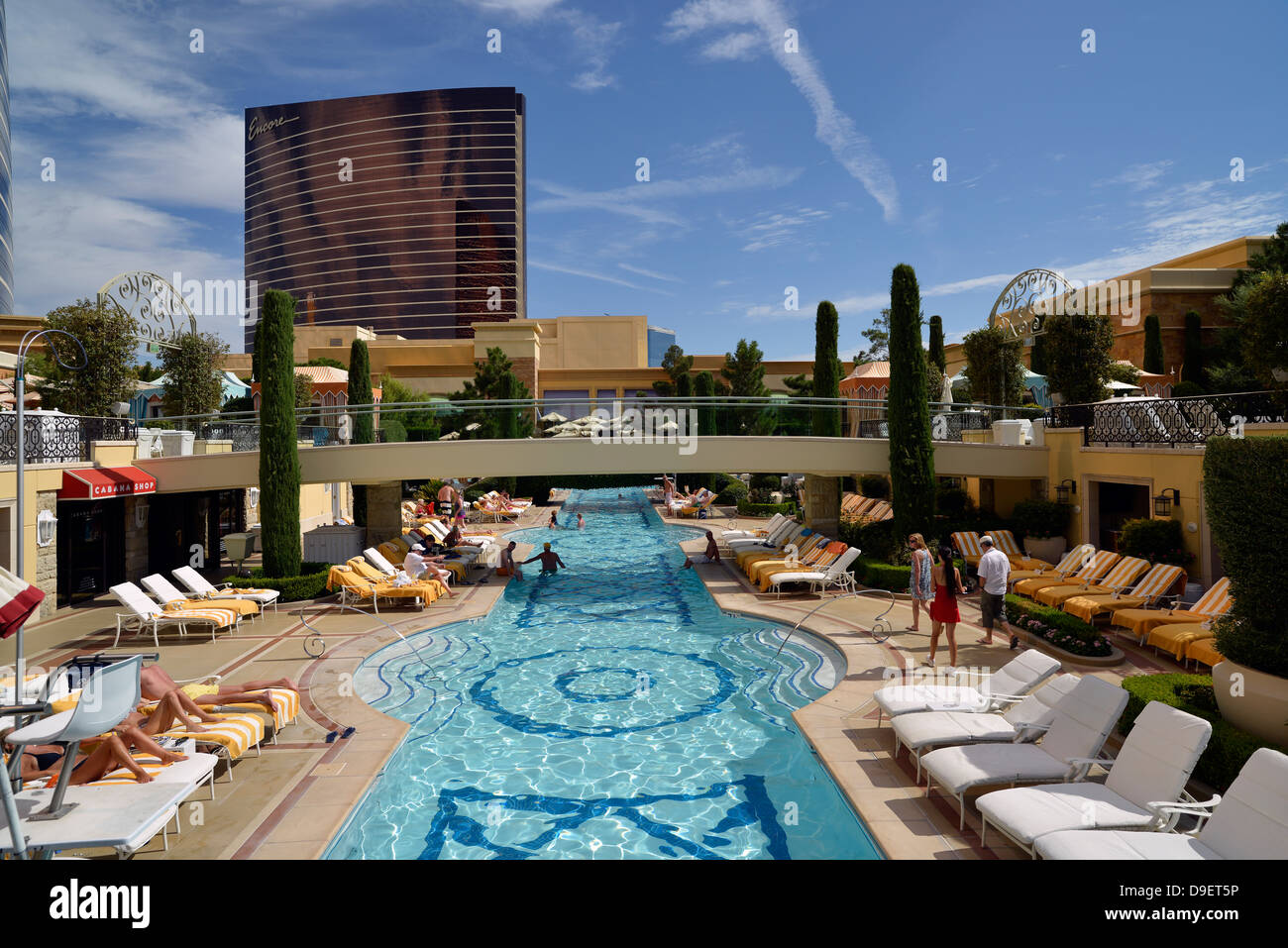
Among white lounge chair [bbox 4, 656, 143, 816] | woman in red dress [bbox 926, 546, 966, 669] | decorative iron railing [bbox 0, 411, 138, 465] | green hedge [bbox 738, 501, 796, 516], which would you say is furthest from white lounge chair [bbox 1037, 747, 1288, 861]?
green hedge [bbox 738, 501, 796, 516]

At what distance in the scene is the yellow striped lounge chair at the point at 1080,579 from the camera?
43.9ft

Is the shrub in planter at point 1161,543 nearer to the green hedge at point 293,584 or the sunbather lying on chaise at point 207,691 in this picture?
the sunbather lying on chaise at point 207,691

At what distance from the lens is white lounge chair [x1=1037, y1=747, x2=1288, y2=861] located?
4438 millimetres

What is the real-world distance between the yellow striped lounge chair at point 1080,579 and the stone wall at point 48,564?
19.3m

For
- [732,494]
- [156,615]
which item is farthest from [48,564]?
[732,494]

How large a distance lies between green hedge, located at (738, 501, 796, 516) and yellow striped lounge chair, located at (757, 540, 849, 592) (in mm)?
12440

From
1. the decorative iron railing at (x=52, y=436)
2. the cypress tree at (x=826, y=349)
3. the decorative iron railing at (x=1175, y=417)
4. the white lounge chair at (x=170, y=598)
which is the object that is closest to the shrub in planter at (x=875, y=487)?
the cypress tree at (x=826, y=349)

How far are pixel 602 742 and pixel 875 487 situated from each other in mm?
21892

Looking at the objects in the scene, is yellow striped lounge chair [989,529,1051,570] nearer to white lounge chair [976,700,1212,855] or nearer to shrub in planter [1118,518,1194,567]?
shrub in planter [1118,518,1194,567]

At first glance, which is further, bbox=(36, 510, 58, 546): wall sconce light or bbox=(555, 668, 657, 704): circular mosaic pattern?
bbox=(36, 510, 58, 546): wall sconce light

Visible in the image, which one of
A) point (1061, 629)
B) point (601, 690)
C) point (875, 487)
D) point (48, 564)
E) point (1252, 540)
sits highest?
point (1252, 540)

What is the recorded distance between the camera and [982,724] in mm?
7082

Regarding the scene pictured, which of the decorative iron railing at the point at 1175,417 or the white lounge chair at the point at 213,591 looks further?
the white lounge chair at the point at 213,591

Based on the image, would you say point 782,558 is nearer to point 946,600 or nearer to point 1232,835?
point 946,600
